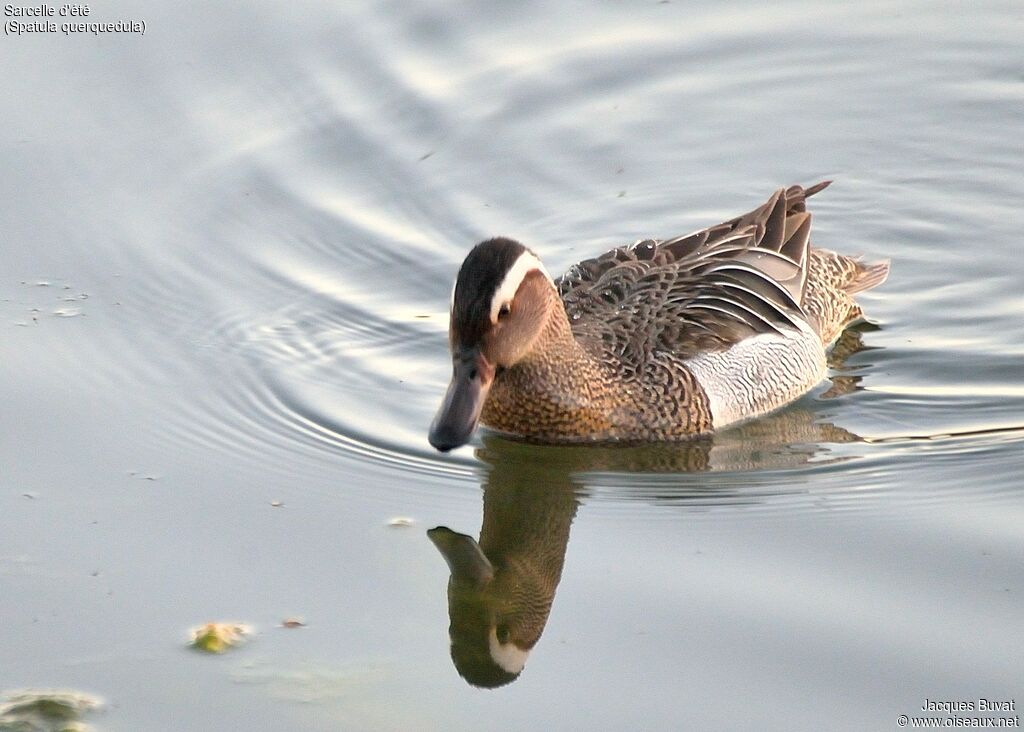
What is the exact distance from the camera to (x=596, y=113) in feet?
46.6

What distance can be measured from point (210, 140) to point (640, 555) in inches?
232

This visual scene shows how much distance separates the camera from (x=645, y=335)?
35.2 feet

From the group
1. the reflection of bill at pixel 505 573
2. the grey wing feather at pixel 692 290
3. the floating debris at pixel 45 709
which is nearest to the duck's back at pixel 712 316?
the grey wing feather at pixel 692 290

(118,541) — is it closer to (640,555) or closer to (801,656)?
(640,555)

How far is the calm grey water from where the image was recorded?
7.90 m

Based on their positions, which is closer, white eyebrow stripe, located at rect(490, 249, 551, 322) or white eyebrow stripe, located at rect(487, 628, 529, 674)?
white eyebrow stripe, located at rect(487, 628, 529, 674)

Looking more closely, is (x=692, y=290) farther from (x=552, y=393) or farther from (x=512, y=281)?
(x=512, y=281)

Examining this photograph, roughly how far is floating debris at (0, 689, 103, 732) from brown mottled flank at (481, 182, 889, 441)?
3.38 m

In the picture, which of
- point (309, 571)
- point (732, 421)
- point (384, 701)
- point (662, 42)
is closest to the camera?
point (384, 701)

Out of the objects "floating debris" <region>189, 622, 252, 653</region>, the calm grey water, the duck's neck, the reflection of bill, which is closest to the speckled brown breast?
the duck's neck

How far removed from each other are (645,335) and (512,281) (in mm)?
1315

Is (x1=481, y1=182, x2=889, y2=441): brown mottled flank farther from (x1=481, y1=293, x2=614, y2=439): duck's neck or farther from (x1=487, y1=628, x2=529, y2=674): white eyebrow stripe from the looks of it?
(x1=487, y1=628, x2=529, y2=674): white eyebrow stripe

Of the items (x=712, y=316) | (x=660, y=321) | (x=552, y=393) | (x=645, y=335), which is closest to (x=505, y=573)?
(x=552, y=393)

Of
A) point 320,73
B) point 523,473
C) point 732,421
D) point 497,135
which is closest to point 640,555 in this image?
point 523,473
